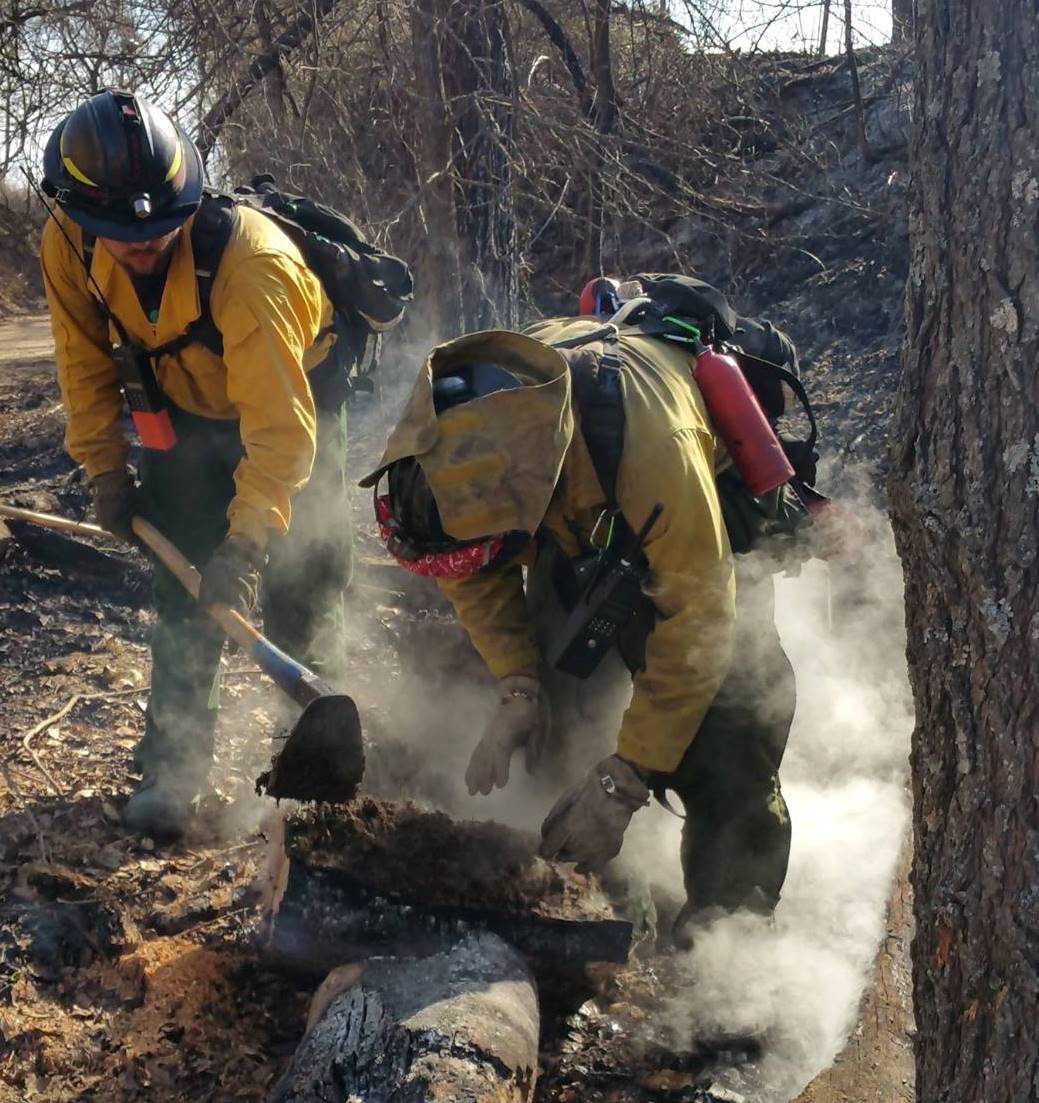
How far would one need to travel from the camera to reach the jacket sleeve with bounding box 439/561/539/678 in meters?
3.05

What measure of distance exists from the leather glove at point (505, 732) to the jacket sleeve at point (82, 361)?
5.36ft

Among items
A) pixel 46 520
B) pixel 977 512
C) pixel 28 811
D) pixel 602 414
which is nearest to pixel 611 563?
pixel 602 414

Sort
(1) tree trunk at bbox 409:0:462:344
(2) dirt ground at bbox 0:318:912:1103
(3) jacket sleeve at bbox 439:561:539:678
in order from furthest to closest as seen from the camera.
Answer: (1) tree trunk at bbox 409:0:462:344
(3) jacket sleeve at bbox 439:561:539:678
(2) dirt ground at bbox 0:318:912:1103

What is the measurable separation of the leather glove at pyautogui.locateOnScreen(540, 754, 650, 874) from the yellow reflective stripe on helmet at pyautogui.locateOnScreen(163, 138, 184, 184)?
6.67ft

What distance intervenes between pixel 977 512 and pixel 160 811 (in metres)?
2.79

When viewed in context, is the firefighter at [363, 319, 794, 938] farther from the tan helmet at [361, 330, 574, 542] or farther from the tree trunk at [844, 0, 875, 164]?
the tree trunk at [844, 0, 875, 164]

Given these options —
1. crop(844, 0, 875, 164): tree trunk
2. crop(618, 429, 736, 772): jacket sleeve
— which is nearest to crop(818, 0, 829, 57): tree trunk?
crop(844, 0, 875, 164): tree trunk

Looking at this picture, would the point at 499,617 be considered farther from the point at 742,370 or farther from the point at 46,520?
the point at 46,520

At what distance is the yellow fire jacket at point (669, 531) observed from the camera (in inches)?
100

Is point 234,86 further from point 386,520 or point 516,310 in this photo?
point 386,520

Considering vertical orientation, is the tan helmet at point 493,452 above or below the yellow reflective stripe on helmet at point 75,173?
below

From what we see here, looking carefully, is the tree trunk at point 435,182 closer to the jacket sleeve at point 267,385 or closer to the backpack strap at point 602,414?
the jacket sleeve at point 267,385

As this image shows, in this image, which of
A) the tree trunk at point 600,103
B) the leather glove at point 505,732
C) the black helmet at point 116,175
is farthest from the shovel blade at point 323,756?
the tree trunk at point 600,103

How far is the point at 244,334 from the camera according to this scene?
3.09m
